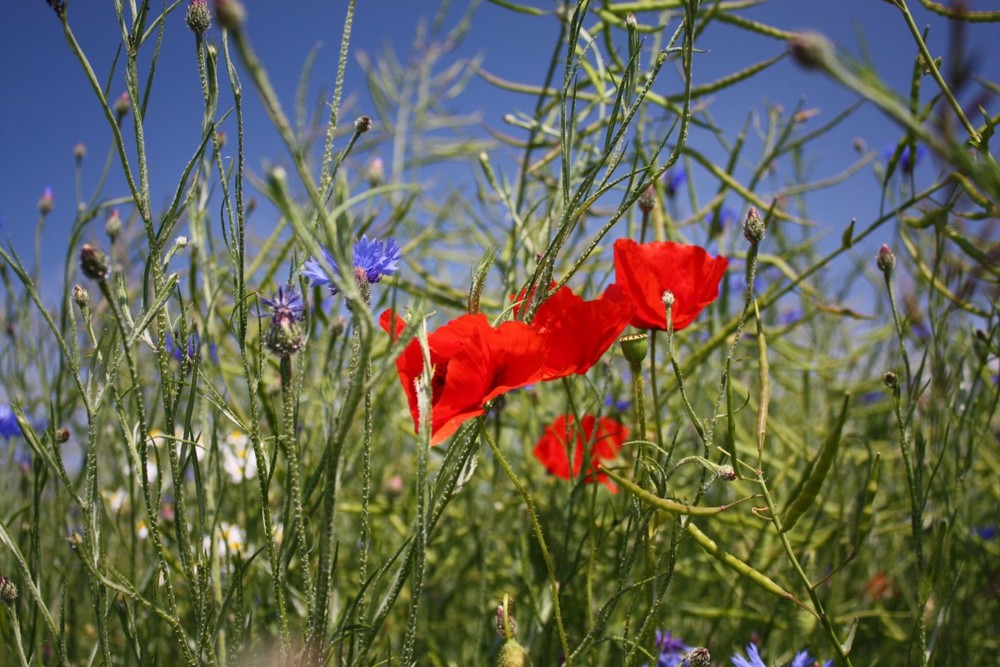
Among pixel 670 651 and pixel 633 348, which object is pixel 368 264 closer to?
pixel 633 348

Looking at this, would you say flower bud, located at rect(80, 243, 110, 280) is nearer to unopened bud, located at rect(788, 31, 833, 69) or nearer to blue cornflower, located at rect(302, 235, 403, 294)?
blue cornflower, located at rect(302, 235, 403, 294)

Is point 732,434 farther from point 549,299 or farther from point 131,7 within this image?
point 131,7

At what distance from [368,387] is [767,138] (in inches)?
43.7

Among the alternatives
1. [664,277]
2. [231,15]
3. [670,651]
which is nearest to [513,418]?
[670,651]

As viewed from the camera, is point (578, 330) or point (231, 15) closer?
point (231, 15)

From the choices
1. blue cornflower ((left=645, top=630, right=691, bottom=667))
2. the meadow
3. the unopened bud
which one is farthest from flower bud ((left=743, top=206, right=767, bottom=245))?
blue cornflower ((left=645, top=630, right=691, bottom=667))

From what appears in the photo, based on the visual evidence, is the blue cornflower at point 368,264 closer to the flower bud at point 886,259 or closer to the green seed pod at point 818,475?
the green seed pod at point 818,475

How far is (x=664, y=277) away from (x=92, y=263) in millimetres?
376

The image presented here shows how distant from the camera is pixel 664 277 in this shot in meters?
0.55

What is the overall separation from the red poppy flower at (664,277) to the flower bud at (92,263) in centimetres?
33

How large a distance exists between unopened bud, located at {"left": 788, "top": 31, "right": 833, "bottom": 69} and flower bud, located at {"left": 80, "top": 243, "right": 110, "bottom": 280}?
0.33 metres

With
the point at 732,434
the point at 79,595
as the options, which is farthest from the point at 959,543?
the point at 79,595

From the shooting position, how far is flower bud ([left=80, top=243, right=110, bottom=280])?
37 cm

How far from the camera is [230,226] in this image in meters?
0.47
